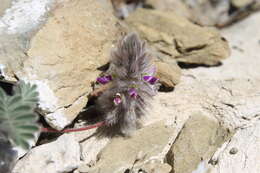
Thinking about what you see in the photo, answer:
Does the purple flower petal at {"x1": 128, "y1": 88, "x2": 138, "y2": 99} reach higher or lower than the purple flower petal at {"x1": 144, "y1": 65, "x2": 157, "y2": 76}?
lower

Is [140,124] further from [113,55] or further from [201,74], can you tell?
[201,74]

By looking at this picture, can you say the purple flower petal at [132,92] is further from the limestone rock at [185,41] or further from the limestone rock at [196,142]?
the limestone rock at [185,41]

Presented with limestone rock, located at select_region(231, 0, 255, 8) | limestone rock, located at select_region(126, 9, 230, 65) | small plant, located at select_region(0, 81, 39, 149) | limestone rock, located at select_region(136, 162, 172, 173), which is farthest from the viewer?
limestone rock, located at select_region(231, 0, 255, 8)

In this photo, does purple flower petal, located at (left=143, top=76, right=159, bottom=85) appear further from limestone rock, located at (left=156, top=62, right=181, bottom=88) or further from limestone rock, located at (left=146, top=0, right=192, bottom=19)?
limestone rock, located at (left=146, top=0, right=192, bottom=19)

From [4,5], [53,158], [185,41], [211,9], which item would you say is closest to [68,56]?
[4,5]

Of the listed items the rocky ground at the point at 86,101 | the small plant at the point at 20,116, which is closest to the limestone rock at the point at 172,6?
the rocky ground at the point at 86,101

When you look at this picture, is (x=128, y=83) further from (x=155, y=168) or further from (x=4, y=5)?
(x=4, y=5)

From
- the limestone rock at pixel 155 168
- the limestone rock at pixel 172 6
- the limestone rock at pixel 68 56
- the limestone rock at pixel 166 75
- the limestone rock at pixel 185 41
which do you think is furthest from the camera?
the limestone rock at pixel 172 6

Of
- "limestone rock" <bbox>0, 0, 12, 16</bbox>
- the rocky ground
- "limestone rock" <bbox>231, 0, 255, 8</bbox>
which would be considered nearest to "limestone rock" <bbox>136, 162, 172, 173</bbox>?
the rocky ground
